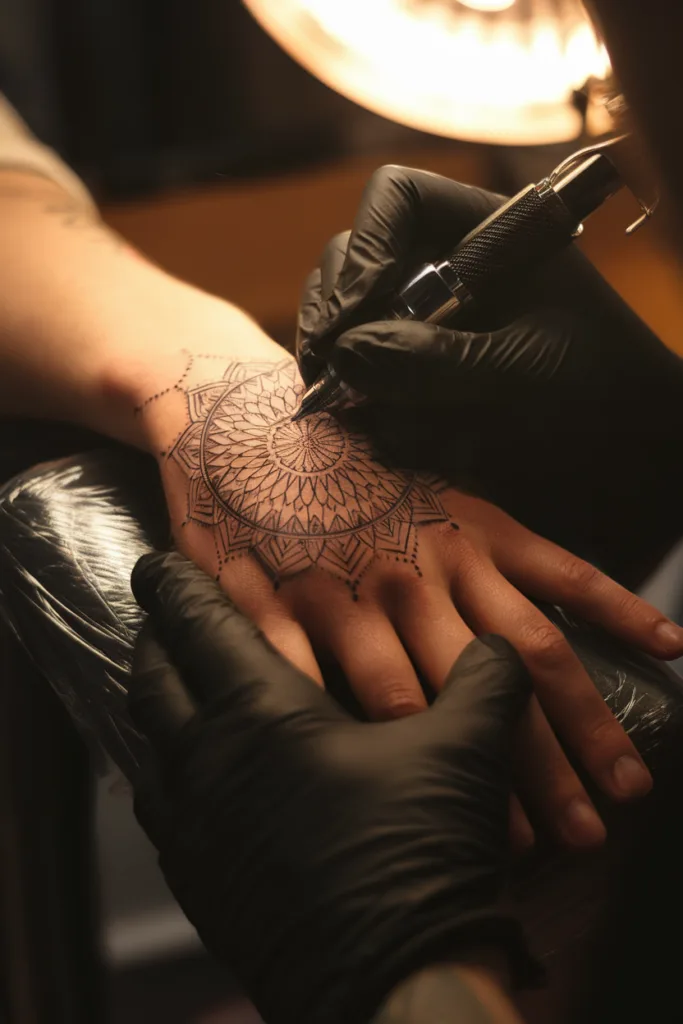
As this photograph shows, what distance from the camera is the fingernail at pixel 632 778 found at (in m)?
0.55

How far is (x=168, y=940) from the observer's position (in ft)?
2.62

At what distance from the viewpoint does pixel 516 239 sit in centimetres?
63

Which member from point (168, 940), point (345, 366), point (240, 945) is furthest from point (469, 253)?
point (168, 940)

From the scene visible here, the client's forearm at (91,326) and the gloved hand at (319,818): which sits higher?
the client's forearm at (91,326)

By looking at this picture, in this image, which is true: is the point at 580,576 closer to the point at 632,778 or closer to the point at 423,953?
the point at 632,778

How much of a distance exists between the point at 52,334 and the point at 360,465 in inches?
15.2

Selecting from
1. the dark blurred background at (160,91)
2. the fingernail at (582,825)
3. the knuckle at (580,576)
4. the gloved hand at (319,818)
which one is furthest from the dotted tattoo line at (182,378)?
the dark blurred background at (160,91)

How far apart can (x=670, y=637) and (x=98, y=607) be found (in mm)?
445

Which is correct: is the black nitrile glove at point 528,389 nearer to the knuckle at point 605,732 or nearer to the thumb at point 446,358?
the thumb at point 446,358

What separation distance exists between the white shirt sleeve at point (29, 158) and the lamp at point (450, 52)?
16.9 inches

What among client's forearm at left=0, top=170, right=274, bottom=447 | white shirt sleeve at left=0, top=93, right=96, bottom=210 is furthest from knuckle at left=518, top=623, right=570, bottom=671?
white shirt sleeve at left=0, top=93, right=96, bottom=210

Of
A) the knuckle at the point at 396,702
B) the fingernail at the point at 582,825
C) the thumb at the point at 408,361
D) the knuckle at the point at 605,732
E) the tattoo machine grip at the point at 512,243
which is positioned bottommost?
the fingernail at the point at 582,825

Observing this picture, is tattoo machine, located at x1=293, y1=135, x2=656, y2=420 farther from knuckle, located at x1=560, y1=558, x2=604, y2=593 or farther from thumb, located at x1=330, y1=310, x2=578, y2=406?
knuckle, located at x1=560, y1=558, x2=604, y2=593

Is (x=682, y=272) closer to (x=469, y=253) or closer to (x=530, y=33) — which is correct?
(x=469, y=253)
